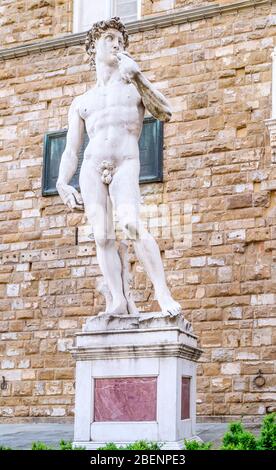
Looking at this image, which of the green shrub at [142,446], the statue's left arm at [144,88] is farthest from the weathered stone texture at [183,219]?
the green shrub at [142,446]

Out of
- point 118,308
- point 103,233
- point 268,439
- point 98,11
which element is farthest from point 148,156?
point 268,439

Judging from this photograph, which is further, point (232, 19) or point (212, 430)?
point (232, 19)

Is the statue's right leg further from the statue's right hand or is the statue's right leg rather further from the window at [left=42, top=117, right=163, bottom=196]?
the window at [left=42, top=117, right=163, bottom=196]

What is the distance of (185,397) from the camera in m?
7.32

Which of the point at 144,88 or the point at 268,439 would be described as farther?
the point at 144,88

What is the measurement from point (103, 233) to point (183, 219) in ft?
12.2

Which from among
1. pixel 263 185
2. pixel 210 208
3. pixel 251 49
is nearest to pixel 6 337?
pixel 210 208

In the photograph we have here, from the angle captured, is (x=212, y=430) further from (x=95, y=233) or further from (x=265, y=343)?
(x=95, y=233)

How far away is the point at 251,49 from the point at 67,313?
4.34m

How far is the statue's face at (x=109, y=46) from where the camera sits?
25.8ft

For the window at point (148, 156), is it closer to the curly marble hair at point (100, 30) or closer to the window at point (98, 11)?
the window at point (98, 11)

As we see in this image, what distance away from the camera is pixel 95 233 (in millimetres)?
7605

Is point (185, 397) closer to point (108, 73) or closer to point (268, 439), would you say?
point (268, 439)

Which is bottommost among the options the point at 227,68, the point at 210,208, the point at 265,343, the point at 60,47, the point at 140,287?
the point at 265,343
